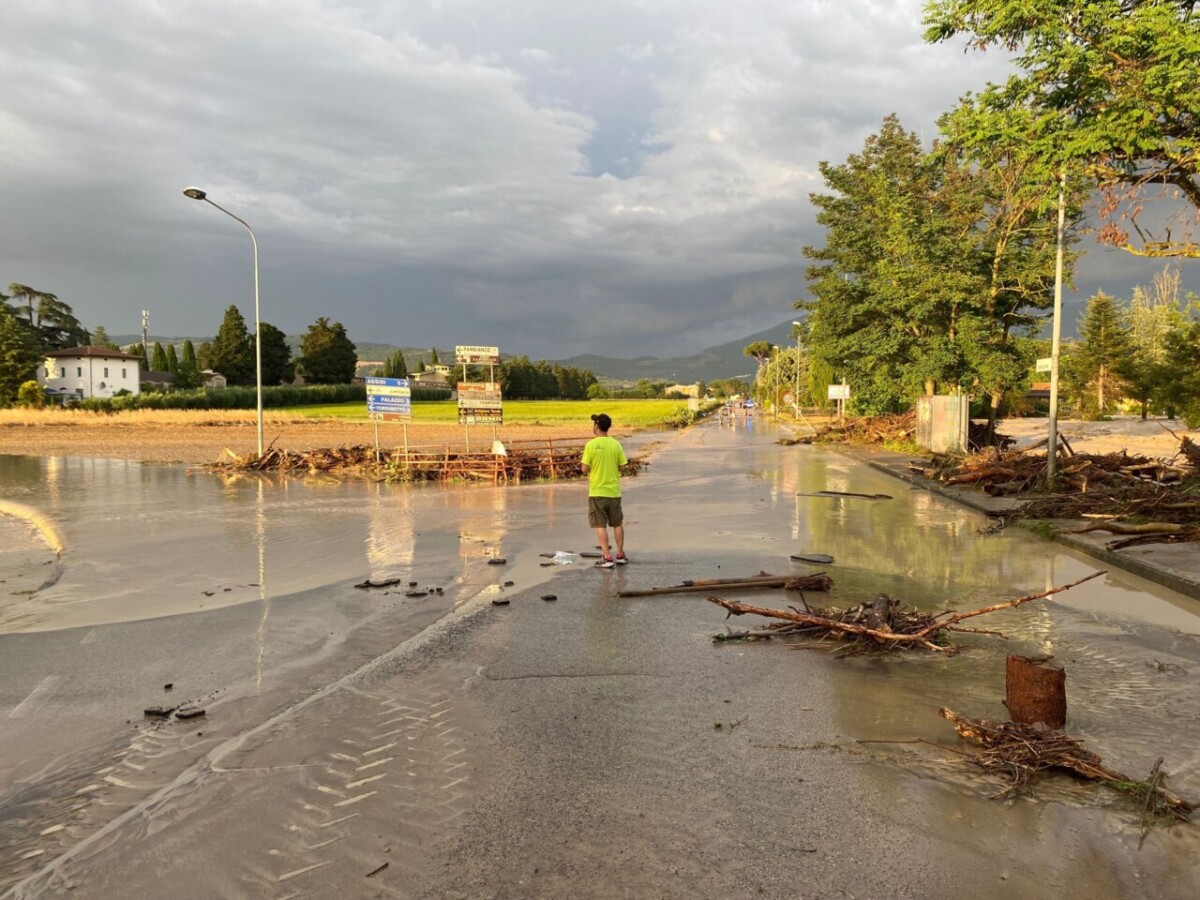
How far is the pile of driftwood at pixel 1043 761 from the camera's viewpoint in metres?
3.55

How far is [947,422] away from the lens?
2692 cm

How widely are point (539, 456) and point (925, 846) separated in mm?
20801

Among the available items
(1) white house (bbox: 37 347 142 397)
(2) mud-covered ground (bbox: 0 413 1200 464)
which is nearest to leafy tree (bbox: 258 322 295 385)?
(1) white house (bbox: 37 347 142 397)

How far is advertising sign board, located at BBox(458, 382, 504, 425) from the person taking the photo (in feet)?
80.1

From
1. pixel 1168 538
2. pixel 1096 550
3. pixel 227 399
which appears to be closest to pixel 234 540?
pixel 1096 550

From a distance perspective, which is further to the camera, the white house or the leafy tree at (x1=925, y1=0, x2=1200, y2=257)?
the white house

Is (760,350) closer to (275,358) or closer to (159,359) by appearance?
→ (275,358)

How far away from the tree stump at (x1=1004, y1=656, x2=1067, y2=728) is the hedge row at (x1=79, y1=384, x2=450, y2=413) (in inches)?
2949

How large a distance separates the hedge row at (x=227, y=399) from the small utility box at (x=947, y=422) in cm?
6154

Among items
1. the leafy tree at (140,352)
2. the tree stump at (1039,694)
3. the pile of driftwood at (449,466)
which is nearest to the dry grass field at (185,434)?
the pile of driftwood at (449,466)

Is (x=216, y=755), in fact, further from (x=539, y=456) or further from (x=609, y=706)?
(x=539, y=456)

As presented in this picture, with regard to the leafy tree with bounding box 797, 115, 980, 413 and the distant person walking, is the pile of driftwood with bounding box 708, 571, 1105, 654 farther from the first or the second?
the leafy tree with bounding box 797, 115, 980, 413

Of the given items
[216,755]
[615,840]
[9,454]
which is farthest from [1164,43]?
[9,454]

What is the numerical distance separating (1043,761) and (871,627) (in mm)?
2350
